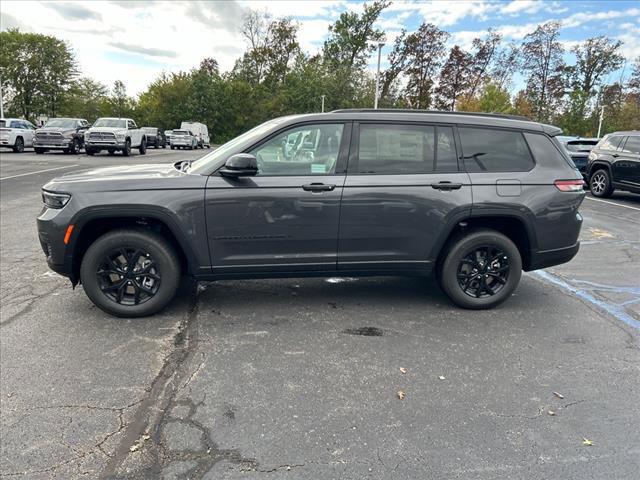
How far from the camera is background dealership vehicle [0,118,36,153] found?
2383 cm

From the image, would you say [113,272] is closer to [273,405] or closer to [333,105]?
[273,405]

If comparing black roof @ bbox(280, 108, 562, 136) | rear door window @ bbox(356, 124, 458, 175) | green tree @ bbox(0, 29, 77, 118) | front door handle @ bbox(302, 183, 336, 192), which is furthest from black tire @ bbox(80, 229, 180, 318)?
green tree @ bbox(0, 29, 77, 118)

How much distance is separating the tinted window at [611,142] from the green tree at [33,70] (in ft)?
195

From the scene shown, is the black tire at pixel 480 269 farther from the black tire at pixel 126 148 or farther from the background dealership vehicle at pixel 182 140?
the background dealership vehicle at pixel 182 140

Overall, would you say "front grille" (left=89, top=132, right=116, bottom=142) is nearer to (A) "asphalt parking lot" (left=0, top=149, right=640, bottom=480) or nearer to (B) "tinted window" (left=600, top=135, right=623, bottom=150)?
(A) "asphalt parking lot" (left=0, top=149, right=640, bottom=480)

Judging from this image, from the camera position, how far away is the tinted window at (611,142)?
1241cm

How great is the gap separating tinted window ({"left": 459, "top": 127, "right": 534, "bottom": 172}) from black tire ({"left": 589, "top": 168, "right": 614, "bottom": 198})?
10.1 metres

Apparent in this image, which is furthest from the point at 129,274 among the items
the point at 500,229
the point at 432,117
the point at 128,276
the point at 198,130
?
the point at 198,130

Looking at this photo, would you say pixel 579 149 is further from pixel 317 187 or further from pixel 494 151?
A: pixel 317 187

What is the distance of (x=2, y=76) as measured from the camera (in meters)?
52.4

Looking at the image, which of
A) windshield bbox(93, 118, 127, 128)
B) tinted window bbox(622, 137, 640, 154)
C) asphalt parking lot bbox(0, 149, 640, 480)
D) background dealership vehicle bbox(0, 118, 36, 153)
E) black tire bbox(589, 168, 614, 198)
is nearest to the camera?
asphalt parking lot bbox(0, 149, 640, 480)

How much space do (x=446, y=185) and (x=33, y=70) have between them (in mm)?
63491

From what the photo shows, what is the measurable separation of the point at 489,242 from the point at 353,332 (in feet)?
5.20

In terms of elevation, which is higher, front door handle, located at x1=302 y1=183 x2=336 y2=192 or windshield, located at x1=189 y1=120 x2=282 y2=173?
windshield, located at x1=189 y1=120 x2=282 y2=173
